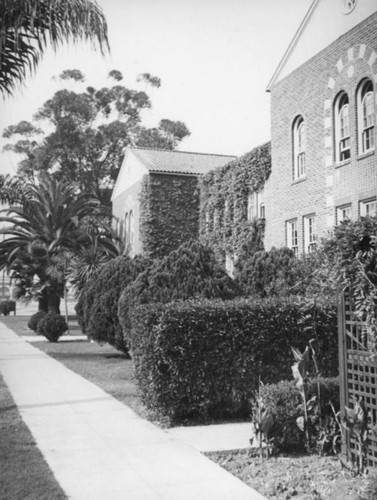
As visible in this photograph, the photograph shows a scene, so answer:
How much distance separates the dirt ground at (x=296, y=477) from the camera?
514 cm

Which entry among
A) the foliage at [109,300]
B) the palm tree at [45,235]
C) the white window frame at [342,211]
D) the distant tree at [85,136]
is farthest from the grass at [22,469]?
the distant tree at [85,136]

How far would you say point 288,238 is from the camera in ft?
65.3

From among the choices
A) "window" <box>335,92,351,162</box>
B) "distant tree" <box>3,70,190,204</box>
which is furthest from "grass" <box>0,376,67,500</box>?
"distant tree" <box>3,70,190,204</box>

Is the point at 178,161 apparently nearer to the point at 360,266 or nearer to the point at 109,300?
the point at 109,300

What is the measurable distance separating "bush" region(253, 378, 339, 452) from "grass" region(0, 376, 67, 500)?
256 cm

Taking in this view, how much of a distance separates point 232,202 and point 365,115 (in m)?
10.2

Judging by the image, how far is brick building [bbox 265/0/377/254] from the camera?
15938 millimetres

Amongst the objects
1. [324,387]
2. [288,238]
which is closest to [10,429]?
[324,387]

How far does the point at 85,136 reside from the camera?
4662 centimetres

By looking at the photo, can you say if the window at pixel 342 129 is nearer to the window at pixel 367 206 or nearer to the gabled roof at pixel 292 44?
the window at pixel 367 206

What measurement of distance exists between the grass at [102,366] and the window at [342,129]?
28.2ft

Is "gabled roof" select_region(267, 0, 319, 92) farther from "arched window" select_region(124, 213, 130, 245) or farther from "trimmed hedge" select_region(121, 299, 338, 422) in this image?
"arched window" select_region(124, 213, 130, 245)

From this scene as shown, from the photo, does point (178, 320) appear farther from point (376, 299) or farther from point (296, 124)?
point (296, 124)

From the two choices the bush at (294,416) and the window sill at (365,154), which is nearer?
the bush at (294,416)
